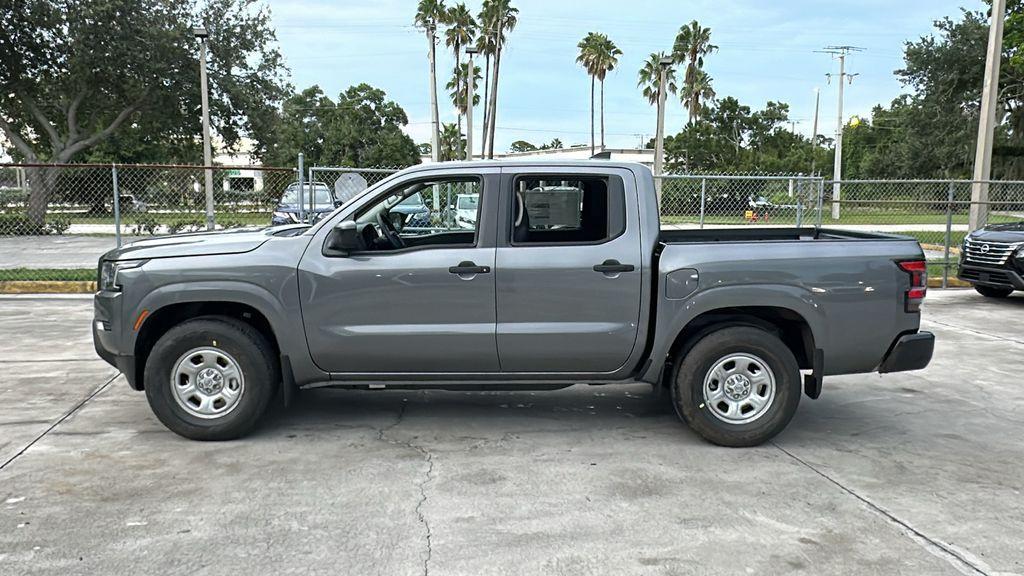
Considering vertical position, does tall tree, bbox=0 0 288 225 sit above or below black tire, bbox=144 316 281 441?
above

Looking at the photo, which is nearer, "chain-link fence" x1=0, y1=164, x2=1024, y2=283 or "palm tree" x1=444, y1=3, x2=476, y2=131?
"chain-link fence" x1=0, y1=164, x2=1024, y2=283

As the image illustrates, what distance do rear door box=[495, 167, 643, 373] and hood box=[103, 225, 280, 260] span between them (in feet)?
5.33

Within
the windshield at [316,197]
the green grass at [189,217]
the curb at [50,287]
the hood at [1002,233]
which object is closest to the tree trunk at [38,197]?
the green grass at [189,217]

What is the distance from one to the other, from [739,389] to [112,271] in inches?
164

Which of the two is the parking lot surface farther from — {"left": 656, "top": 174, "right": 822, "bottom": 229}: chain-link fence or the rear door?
{"left": 656, "top": 174, "right": 822, "bottom": 229}: chain-link fence

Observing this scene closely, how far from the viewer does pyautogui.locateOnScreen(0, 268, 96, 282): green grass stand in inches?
500

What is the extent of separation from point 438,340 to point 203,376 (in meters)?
1.56

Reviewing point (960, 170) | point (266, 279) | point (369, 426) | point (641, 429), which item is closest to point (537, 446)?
point (641, 429)

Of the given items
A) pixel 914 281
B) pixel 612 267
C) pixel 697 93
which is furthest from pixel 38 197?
pixel 697 93

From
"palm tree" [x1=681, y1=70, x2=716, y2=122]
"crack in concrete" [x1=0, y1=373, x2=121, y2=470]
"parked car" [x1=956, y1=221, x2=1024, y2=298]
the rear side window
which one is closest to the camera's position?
"crack in concrete" [x1=0, y1=373, x2=121, y2=470]

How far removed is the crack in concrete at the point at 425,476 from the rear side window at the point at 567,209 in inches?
59.3

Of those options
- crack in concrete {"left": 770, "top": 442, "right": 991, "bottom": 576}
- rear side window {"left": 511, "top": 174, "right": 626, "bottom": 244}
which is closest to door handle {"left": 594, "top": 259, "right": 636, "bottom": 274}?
rear side window {"left": 511, "top": 174, "right": 626, "bottom": 244}

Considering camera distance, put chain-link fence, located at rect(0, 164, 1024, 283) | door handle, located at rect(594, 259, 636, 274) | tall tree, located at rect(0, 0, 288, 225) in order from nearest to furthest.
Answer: door handle, located at rect(594, 259, 636, 274) → chain-link fence, located at rect(0, 164, 1024, 283) → tall tree, located at rect(0, 0, 288, 225)

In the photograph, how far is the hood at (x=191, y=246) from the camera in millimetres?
4992
